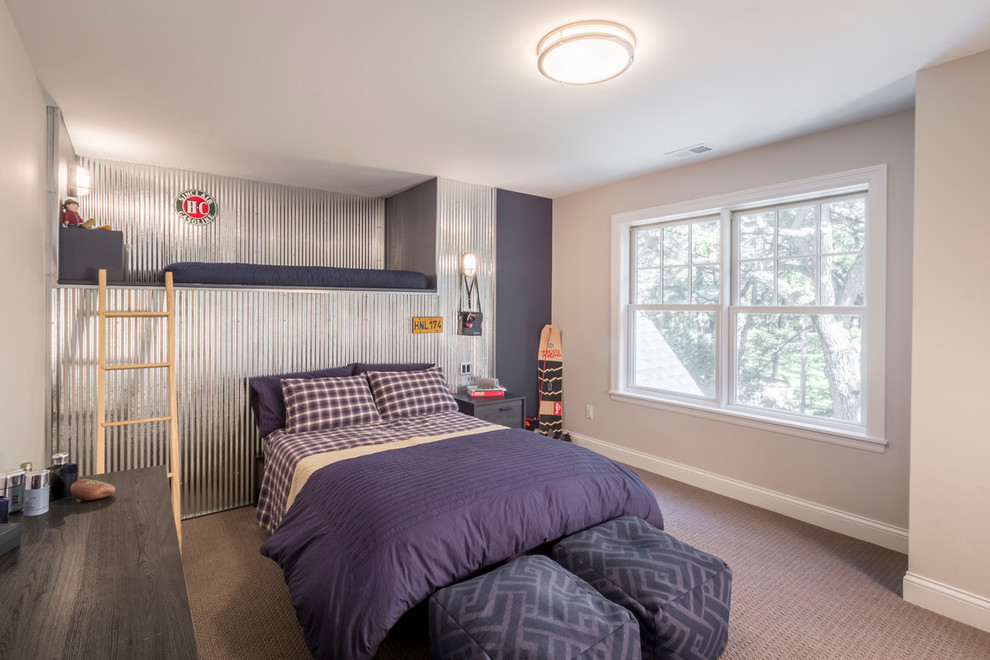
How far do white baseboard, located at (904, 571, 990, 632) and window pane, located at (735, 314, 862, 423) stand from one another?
41.2 inches

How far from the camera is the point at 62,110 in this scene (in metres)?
2.77

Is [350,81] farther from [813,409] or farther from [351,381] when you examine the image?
[813,409]

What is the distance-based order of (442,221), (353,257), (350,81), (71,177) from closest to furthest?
(350,81)
(71,177)
(442,221)
(353,257)

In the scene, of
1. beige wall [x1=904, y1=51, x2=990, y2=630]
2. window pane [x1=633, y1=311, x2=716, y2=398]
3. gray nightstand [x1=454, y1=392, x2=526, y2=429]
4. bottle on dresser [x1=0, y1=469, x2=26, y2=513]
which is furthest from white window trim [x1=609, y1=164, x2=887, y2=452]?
bottle on dresser [x1=0, y1=469, x2=26, y2=513]

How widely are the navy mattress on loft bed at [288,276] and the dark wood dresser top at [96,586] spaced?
1.94 m

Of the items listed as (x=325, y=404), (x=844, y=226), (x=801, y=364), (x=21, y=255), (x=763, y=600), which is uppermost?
(x=844, y=226)

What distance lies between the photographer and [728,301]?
3.77 m

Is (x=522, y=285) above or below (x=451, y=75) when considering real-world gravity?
below

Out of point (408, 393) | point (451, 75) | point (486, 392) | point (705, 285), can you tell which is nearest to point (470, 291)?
point (486, 392)

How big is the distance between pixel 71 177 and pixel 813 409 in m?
5.21

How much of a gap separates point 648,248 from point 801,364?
5.11 ft

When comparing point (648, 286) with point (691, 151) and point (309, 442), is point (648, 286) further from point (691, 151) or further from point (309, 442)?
point (309, 442)

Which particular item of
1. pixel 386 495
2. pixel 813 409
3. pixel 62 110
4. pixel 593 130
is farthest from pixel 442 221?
pixel 813 409

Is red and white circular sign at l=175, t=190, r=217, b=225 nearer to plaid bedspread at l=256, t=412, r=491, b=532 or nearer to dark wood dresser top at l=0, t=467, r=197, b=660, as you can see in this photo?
plaid bedspread at l=256, t=412, r=491, b=532
